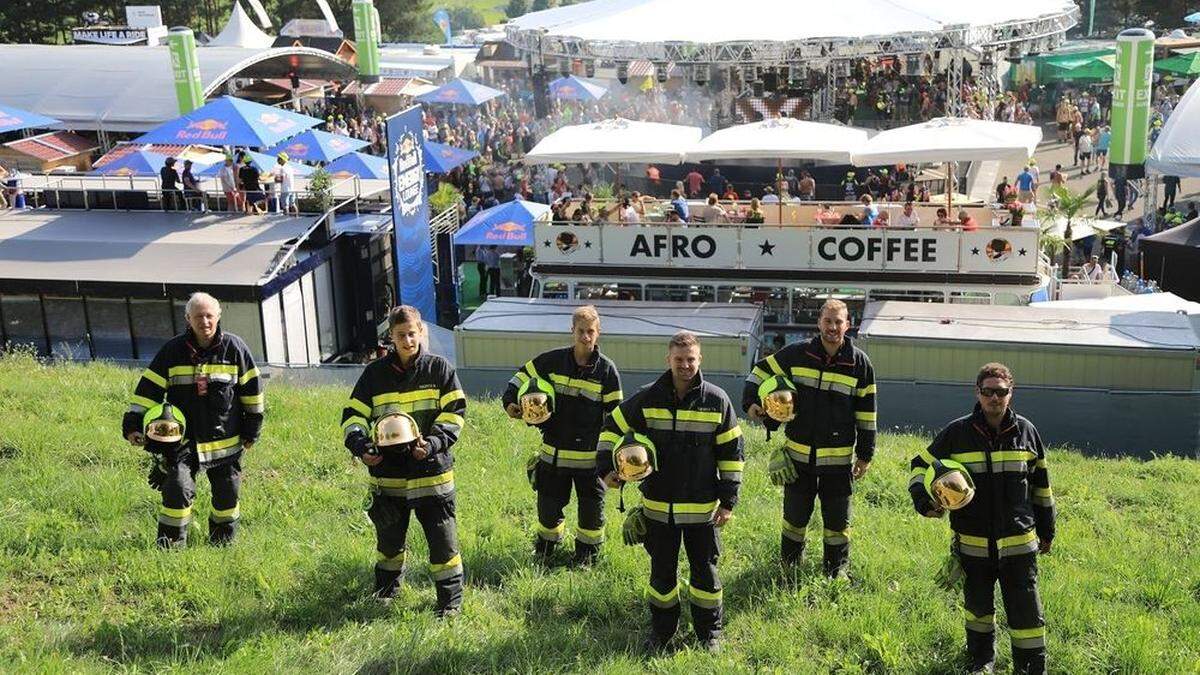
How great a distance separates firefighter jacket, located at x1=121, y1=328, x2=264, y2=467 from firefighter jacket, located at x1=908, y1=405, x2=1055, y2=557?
166 inches

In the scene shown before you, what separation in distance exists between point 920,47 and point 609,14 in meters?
9.64

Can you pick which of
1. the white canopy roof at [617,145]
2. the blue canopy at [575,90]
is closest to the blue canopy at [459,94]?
the blue canopy at [575,90]

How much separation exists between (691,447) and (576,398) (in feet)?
4.47

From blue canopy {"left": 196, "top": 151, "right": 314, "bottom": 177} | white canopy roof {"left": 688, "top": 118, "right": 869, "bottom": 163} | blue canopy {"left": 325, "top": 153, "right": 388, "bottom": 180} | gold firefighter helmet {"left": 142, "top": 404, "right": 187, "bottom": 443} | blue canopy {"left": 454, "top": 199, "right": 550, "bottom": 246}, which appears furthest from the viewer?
blue canopy {"left": 325, "top": 153, "right": 388, "bottom": 180}

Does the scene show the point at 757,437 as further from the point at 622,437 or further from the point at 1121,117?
the point at 1121,117

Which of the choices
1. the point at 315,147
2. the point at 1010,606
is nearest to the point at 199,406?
the point at 1010,606

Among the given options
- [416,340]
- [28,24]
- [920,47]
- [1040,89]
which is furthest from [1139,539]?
[28,24]

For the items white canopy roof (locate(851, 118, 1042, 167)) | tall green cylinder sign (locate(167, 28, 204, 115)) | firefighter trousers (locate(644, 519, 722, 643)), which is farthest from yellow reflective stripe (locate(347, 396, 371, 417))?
tall green cylinder sign (locate(167, 28, 204, 115))

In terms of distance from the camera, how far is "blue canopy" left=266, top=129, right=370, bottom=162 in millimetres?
25609

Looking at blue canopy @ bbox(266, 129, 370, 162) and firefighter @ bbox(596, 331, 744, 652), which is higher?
blue canopy @ bbox(266, 129, 370, 162)

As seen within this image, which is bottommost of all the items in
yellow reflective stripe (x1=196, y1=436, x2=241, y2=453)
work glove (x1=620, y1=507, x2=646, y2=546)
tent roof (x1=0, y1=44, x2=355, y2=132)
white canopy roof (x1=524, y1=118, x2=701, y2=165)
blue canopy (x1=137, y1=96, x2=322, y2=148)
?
work glove (x1=620, y1=507, x2=646, y2=546)

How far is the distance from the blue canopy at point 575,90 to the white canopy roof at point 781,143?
19.7m

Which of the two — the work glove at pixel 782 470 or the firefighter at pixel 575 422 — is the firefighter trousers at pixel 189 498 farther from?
the work glove at pixel 782 470

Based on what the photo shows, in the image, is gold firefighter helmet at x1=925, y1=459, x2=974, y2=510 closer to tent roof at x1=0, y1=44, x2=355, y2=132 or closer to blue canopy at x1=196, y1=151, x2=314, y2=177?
blue canopy at x1=196, y1=151, x2=314, y2=177
